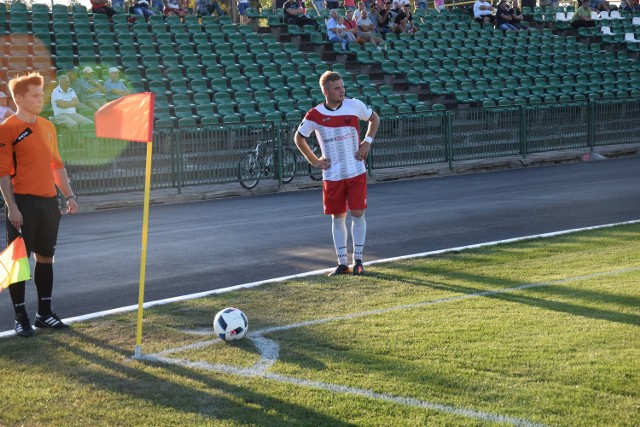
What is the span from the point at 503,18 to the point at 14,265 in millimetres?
29473

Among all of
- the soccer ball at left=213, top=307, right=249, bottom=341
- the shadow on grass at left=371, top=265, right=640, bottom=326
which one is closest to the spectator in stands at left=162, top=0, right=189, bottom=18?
the shadow on grass at left=371, top=265, right=640, bottom=326

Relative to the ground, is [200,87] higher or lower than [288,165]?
higher

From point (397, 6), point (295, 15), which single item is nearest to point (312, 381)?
point (295, 15)

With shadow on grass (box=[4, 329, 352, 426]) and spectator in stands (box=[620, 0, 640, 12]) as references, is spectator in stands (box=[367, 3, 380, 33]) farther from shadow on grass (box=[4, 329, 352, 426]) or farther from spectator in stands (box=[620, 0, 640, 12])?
shadow on grass (box=[4, 329, 352, 426])

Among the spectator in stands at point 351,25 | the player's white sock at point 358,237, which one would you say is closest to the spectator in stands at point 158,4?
the spectator in stands at point 351,25

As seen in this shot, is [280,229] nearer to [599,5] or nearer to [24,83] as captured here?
[24,83]

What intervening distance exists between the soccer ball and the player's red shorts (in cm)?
293

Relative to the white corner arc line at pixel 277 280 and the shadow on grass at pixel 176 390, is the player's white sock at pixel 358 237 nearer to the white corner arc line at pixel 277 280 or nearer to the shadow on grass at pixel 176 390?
the white corner arc line at pixel 277 280

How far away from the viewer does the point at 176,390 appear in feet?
19.7

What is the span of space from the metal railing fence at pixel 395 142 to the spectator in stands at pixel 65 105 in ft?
4.32

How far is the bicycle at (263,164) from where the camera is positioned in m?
20.2

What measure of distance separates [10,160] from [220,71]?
18167mm

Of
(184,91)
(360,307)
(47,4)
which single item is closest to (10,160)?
(360,307)

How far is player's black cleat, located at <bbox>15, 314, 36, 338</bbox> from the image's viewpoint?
7.69 meters
